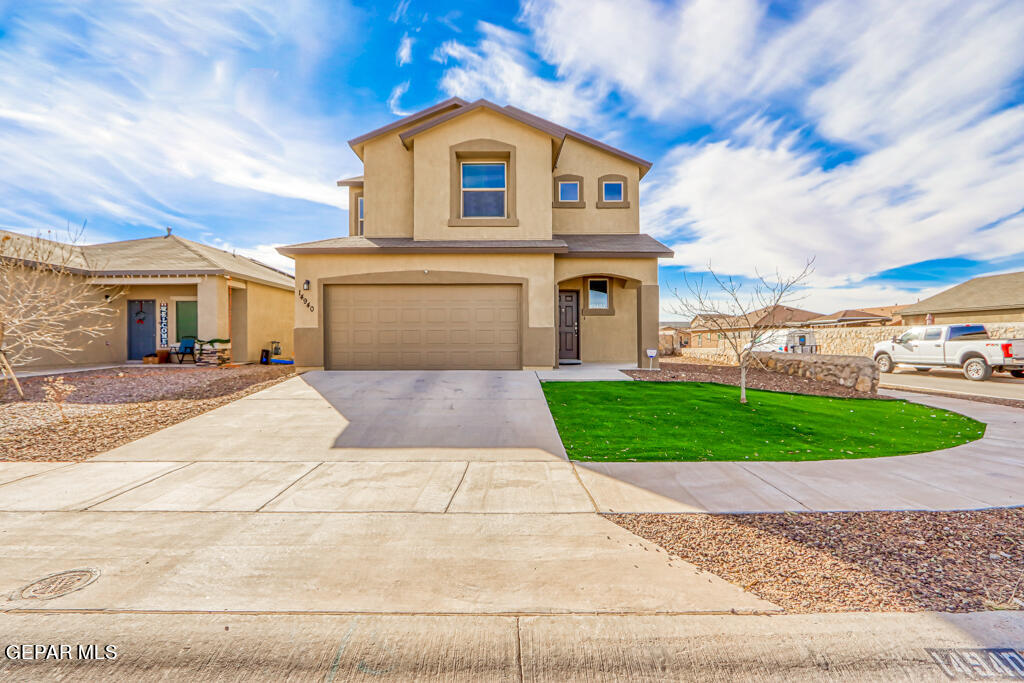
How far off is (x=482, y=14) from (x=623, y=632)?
43.0 ft

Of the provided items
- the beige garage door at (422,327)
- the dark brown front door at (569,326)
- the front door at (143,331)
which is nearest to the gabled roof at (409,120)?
the beige garage door at (422,327)

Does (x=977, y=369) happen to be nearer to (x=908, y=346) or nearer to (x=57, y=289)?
(x=908, y=346)

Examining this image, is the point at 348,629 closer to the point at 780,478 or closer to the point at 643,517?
the point at 643,517

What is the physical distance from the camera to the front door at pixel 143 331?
16141 mm

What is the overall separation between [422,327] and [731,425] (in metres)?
8.14

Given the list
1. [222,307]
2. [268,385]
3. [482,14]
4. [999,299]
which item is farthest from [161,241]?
[999,299]

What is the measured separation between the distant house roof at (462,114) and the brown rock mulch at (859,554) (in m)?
A: 11.8

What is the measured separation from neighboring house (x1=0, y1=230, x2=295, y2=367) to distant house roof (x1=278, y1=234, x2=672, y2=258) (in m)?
4.83

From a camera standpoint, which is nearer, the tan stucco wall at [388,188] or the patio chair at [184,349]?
the tan stucco wall at [388,188]

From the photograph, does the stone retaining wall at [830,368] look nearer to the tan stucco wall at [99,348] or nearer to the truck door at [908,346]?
the truck door at [908,346]

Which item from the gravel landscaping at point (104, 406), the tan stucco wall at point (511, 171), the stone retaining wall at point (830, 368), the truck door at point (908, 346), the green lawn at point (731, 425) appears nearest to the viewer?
the green lawn at point (731, 425)

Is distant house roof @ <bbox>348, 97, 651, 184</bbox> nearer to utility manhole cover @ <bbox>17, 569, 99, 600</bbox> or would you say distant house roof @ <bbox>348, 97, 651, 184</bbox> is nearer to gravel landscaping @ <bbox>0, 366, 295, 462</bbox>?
gravel landscaping @ <bbox>0, 366, 295, 462</bbox>

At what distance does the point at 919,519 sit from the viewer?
385cm

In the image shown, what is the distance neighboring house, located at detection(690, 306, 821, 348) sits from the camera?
10.4 metres
